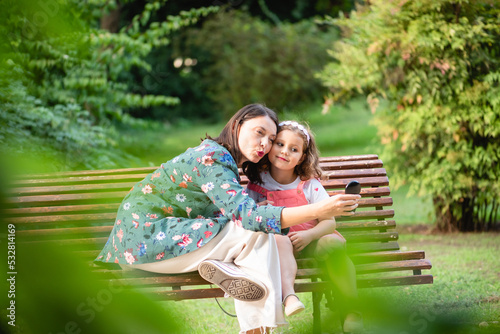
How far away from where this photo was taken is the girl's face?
9.59 ft

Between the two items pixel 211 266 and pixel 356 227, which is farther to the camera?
pixel 356 227

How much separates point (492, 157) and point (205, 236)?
3.81m

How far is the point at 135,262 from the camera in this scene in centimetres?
257

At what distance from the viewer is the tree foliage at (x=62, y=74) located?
665 mm

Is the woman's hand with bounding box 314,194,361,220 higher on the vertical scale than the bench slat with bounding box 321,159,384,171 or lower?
higher

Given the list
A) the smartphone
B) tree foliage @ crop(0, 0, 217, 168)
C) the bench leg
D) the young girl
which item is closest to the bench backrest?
the young girl

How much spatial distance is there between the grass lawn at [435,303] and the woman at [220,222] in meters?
0.25

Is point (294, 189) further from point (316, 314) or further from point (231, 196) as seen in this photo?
point (231, 196)

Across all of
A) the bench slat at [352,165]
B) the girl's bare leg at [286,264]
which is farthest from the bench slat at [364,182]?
the girl's bare leg at [286,264]

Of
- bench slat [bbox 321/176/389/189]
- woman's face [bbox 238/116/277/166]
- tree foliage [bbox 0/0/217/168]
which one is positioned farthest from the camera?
bench slat [bbox 321/176/389/189]

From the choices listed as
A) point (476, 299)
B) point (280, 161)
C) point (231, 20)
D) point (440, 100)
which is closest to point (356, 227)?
point (280, 161)

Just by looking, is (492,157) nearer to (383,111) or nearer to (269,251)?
(383,111)

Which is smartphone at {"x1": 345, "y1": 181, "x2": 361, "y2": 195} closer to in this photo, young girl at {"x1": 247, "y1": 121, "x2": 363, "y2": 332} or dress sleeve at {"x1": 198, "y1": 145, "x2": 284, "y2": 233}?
dress sleeve at {"x1": 198, "y1": 145, "x2": 284, "y2": 233}

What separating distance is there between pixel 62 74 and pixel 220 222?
3943 mm
